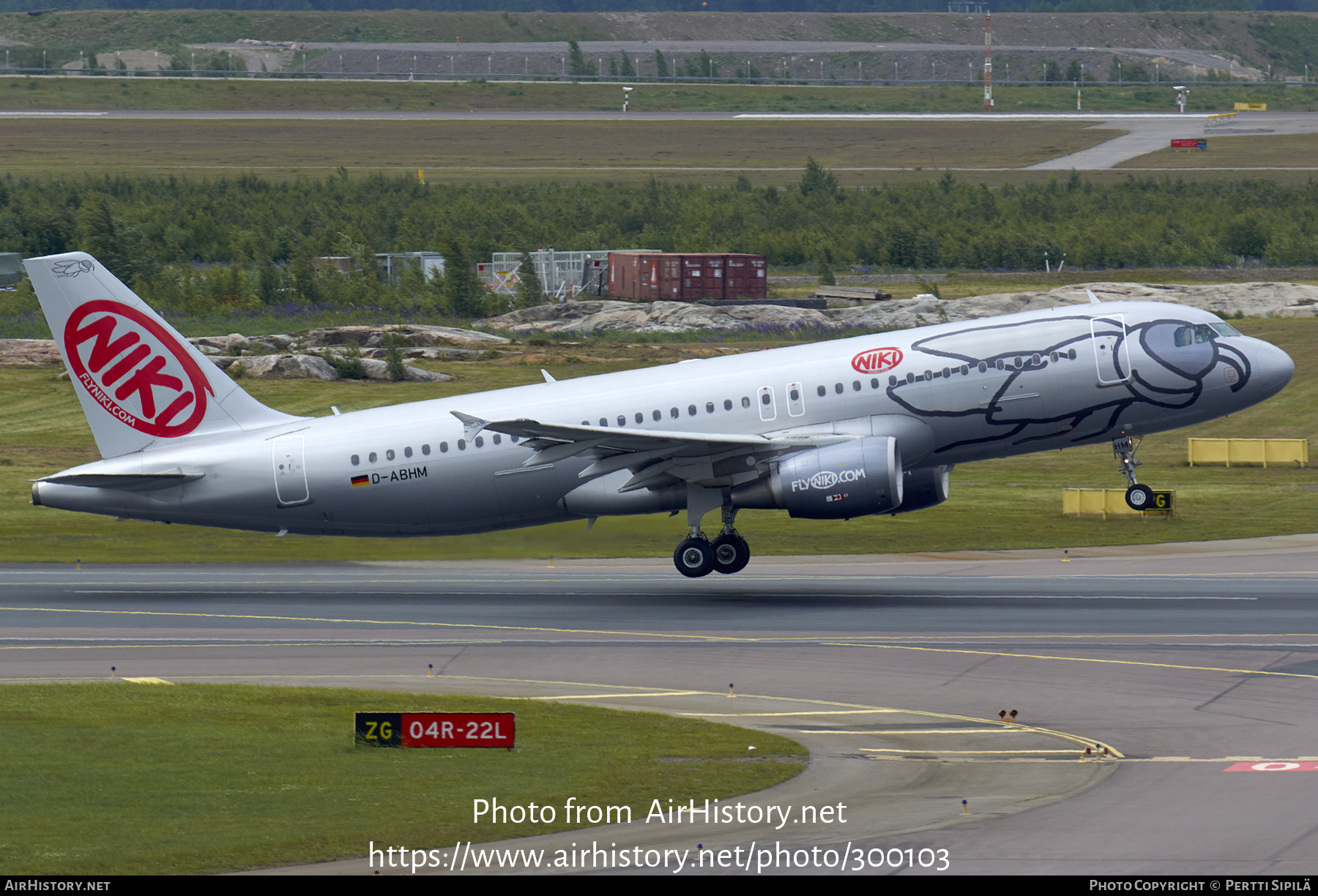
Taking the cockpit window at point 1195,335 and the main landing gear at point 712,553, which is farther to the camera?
the main landing gear at point 712,553

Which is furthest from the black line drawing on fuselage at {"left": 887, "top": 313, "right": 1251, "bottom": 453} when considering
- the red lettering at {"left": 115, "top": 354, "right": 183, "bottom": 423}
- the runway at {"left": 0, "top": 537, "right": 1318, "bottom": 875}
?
the red lettering at {"left": 115, "top": 354, "right": 183, "bottom": 423}

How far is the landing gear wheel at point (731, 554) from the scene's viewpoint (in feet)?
131

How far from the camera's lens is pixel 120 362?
39594 millimetres

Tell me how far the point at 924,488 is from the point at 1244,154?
13825cm

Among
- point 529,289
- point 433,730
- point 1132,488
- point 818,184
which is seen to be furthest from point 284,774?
point 818,184

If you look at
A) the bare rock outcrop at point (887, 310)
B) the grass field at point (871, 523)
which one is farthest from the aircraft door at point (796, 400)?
the bare rock outcrop at point (887, 310)

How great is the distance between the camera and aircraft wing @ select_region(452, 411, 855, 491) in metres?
37.4

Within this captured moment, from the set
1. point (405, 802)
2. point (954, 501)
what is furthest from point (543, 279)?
point (405, 802)

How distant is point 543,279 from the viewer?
342ft

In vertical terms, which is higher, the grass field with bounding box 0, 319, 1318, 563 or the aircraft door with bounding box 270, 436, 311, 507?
the aircraft door with bounding box 270, 436, 311, 507

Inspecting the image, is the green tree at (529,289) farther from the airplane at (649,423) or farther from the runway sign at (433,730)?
the runway sign at (433,730)

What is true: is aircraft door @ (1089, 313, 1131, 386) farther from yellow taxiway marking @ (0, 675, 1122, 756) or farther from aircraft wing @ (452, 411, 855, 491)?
yellow taxiway marking @ (0, 675, 1122, 756)

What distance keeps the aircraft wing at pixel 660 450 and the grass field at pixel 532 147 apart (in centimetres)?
11698
